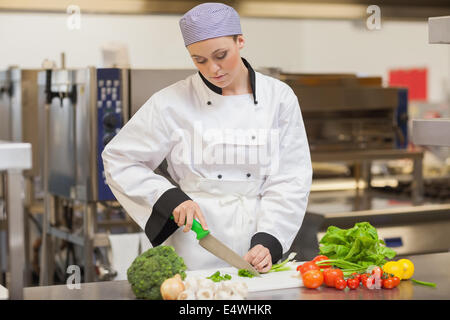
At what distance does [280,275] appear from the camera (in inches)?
76.9

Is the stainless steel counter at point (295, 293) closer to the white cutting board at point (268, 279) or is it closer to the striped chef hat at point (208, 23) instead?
the white cutting board at point (268, 279)

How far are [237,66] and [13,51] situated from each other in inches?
176

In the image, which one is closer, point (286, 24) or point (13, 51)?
point (13, 51)

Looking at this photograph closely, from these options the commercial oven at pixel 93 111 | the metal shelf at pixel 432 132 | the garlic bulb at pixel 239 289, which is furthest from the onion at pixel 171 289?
the commercial oven at pixel 93 111

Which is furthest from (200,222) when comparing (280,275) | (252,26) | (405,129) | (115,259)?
(252,26)

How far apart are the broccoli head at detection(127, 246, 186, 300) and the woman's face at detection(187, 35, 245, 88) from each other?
1.87 ft

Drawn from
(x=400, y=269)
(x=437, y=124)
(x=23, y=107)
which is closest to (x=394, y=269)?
(x=400, y=269)

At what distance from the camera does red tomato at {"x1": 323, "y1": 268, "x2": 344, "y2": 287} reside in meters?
1.82

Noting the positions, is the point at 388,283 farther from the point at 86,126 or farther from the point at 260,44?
Result: the point at 260,44

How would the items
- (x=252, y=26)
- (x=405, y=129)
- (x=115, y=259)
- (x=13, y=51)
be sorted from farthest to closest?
(x=252, y=26) → (x=13, y=51) → (x=405, y=129) → (x=115, y=259)

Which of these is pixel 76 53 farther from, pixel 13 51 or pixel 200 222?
pixel 200 222

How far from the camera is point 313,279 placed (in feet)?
5.97

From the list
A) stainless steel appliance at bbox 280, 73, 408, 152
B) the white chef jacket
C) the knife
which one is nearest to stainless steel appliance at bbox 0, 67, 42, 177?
stainless steel appliance at bbox 280, 73, 408, 152

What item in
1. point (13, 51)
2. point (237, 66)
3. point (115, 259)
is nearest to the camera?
point (237, 66)
